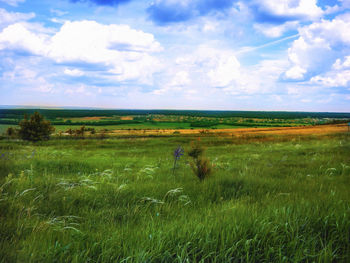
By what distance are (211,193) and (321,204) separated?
1712 millimetres

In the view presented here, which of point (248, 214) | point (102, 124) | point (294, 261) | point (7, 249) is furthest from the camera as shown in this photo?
point (102, 124)

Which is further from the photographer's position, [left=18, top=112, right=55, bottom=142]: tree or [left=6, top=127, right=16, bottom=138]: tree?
[left=18, top=112, right=55, bottom=142]: tree

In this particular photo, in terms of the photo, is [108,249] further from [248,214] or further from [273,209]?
[273,209]

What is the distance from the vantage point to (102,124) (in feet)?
260

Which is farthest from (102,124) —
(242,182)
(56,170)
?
(242,182)

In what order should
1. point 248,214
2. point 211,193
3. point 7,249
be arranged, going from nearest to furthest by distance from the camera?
point 7,249 → point 248,214 → point 211,193

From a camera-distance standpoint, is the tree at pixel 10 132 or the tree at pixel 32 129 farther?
the tree at pixel 32 129

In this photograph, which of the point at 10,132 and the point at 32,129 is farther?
the point at 32,129

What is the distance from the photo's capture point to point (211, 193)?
4309mm

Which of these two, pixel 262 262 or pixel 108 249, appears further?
pixel 262 262

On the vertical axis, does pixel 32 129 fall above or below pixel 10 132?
below

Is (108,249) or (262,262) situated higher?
(108,249)

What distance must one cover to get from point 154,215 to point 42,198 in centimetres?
169

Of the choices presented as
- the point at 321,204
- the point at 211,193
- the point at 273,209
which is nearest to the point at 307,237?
the point at 273,209
